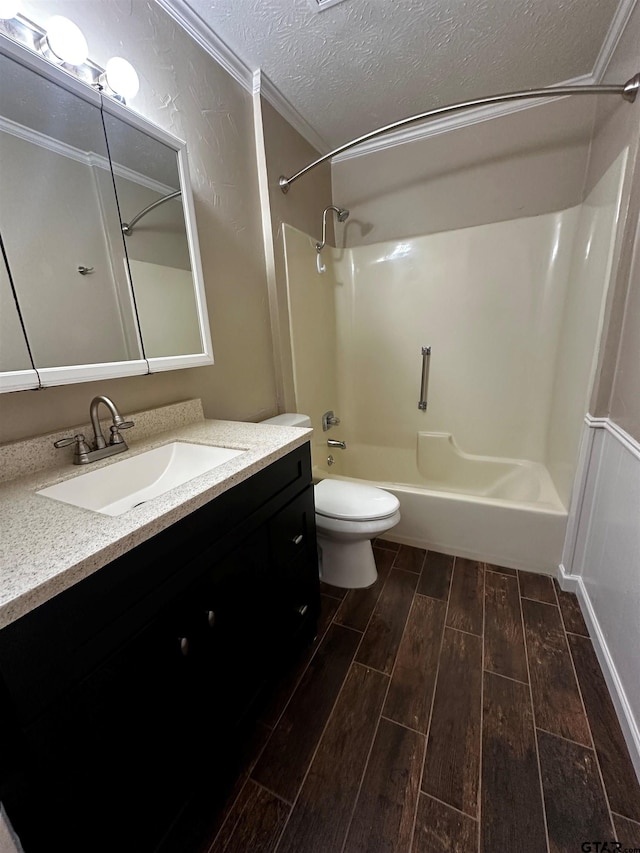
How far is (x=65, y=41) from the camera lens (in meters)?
0.85

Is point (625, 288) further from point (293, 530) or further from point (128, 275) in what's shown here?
point (128, 275)

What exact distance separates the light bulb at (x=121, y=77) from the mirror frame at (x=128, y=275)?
0.18 feet

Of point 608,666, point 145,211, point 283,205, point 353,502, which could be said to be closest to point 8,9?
point 145,211

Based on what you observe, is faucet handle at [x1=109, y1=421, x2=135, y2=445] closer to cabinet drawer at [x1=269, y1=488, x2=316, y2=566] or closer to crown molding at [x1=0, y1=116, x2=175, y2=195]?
cabinet drawer at [x1=269, y1=488, x2=316, y2=566]

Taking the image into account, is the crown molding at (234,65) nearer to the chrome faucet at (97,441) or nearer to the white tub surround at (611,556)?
the chrome faucet at (97,441)

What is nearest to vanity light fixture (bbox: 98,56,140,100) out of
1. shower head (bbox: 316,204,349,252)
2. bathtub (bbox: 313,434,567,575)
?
shower head (bbox: 316,204,349,252)

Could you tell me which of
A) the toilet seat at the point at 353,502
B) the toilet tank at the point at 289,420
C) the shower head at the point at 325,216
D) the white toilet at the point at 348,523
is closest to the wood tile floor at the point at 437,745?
the white toilet at the point at 348,523

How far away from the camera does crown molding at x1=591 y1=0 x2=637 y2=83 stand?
3.94 feet

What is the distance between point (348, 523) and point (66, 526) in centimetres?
109

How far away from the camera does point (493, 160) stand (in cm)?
188

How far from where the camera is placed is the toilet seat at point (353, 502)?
4.95ft

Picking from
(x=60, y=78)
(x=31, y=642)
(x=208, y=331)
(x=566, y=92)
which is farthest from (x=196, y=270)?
(x=566, y=92)

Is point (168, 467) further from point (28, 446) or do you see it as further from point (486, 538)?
point (486, 538)

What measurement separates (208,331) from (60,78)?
73cm
